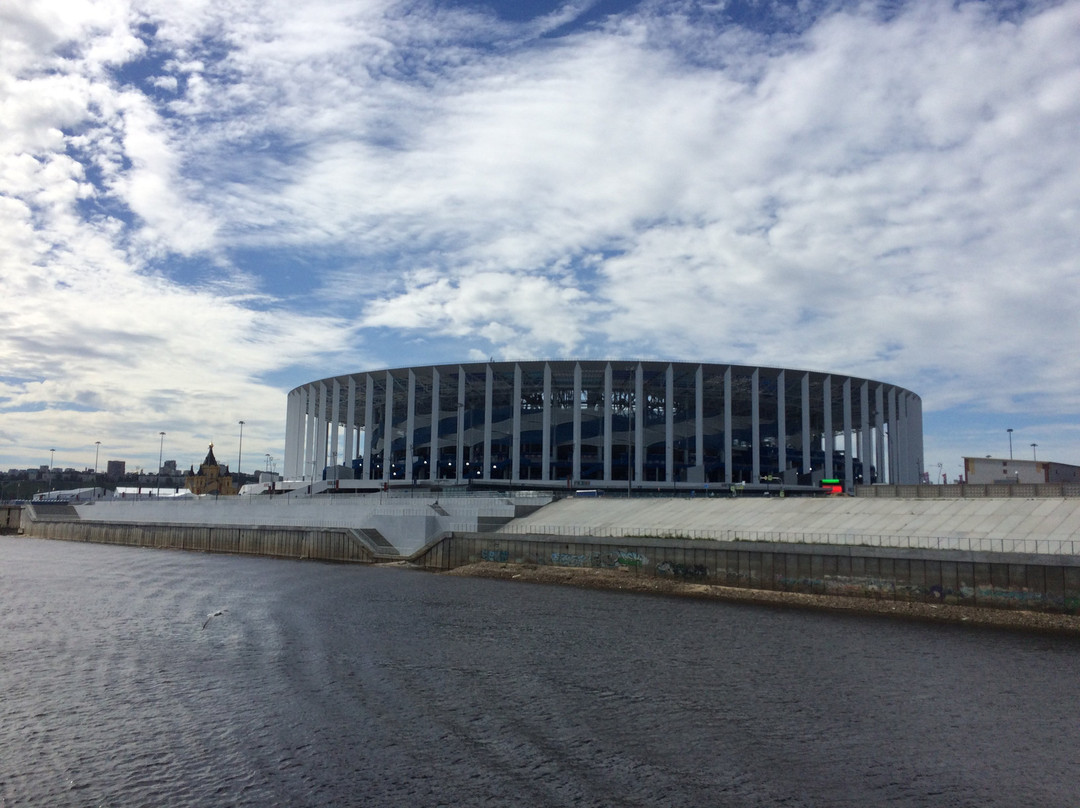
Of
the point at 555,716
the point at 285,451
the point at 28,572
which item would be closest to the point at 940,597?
the point at 555,716

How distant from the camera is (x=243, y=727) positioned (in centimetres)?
1914

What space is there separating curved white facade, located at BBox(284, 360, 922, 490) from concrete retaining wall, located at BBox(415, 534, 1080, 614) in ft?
151

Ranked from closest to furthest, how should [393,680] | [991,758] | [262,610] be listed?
[991,758] → [393,680] → [262,610]

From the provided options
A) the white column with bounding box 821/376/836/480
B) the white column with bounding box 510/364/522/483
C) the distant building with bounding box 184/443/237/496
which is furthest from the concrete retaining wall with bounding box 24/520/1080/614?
the distant building with bounding box 184/443/237/496

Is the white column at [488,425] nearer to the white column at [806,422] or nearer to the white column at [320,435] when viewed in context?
the white column at [320,435]

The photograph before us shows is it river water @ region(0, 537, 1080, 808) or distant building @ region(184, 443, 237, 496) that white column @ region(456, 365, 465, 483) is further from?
river water @ region(0, 537, 1080, 808)

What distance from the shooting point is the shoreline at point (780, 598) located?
31.0m

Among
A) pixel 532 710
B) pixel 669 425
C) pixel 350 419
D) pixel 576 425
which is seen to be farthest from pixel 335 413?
pixel 532 710

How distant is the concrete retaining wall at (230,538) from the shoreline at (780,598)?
1430 centimetres

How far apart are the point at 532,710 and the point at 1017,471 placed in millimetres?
54739

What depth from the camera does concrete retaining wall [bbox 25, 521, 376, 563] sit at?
65.9 meters

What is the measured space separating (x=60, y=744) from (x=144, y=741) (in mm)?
1857

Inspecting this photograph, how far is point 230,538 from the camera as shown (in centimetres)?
7831

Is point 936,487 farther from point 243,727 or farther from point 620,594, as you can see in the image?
point 243,727
